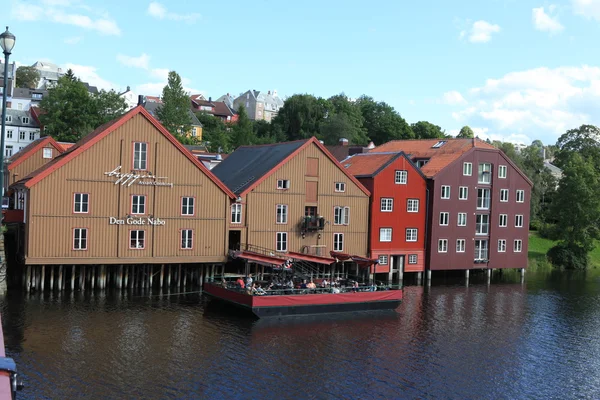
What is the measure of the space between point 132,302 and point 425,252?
27.0 m

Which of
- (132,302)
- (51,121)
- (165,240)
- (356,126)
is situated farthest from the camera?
(356,126)

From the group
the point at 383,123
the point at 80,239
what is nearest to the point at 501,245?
the point at 80,239

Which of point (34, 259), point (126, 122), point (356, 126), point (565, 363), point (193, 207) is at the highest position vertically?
point (356, 126)

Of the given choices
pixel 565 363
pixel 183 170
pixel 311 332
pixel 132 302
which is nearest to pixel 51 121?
pixel 183 170

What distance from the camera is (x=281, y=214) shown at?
50781mm

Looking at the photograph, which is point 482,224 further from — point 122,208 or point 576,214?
point 122,208

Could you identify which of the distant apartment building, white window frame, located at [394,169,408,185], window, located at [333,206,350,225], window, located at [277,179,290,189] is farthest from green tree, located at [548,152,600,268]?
the distant apartment building

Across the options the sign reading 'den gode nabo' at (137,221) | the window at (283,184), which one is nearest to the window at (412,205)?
the window at (283,184)

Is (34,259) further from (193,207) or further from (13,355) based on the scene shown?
(13,355)

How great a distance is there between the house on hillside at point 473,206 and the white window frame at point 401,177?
8.67ft

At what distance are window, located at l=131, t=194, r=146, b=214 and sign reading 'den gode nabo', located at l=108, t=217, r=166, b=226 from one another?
512 mm

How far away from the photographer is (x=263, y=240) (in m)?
50.0

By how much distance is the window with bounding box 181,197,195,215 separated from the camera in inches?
1833

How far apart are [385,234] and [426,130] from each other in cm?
6563
